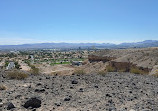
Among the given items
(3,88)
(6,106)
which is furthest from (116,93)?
(3,88)

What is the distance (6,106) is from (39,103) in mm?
1347

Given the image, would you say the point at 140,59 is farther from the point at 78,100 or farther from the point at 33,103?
the point at 33,103

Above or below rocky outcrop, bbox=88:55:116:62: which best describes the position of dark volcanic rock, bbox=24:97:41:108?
above

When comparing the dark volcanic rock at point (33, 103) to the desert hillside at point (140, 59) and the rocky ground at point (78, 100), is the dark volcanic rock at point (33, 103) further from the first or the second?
the desert hillside at point (140, 59)

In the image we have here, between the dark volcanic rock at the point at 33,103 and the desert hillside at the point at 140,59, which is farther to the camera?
the desert hillside at the point at 140,59

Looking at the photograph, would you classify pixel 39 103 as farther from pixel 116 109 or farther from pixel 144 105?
pixel 144 105

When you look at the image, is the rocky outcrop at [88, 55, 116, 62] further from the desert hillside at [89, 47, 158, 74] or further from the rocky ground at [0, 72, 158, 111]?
the rocky ground at [0, 72, 158, 111]

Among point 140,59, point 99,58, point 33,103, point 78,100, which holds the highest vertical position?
point 33,103

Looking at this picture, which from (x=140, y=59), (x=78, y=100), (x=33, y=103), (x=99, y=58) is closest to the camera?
(x=33, y=103)

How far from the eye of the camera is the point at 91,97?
9656mm

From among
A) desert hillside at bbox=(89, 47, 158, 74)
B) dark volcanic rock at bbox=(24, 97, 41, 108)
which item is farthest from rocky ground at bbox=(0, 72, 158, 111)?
desert hillside at bbox=(89, 47, 158, 74)

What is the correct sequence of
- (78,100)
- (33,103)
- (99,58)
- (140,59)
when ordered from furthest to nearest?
(99,58)
(140,59)
(78,100)
(33,103)

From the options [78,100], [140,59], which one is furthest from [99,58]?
[78,100]

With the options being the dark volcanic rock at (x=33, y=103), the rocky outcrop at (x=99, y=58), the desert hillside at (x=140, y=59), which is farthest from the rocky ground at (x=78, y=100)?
the rocky outcrop at (x=99, y=58)
